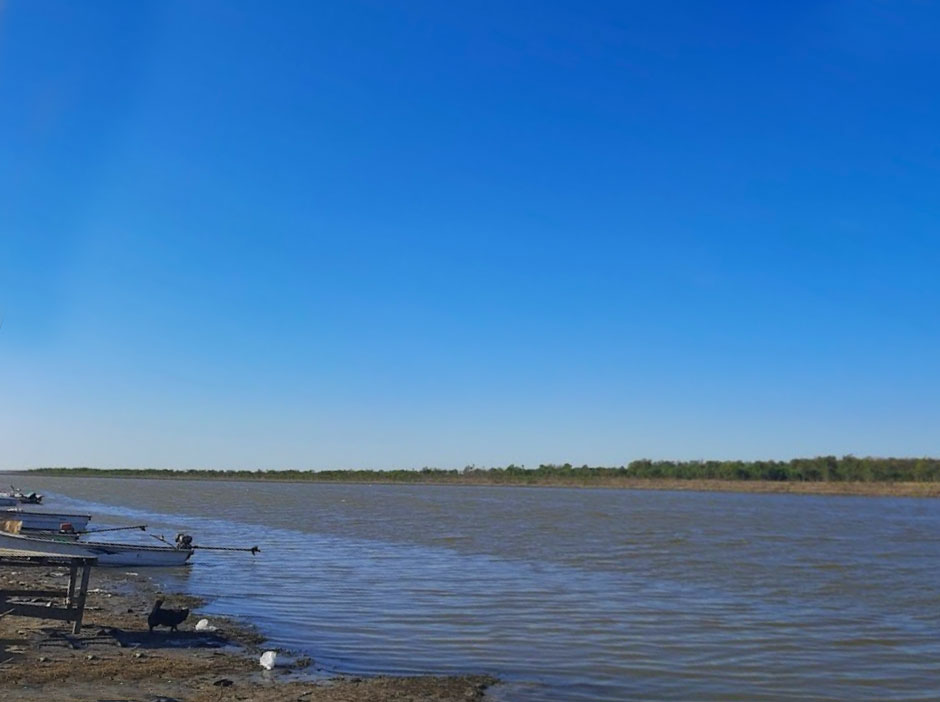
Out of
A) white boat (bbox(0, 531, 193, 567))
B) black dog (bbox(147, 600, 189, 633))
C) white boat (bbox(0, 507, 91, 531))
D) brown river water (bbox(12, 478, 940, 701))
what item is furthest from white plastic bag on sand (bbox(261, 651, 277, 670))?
white boat (bbox(0, 507, 91, 531))

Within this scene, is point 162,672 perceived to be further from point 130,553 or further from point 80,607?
point 130,553

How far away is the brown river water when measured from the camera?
41.6ft

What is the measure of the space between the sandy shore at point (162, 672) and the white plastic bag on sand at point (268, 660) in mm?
102

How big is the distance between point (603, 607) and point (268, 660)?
8.96 m

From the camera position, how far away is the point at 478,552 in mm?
30297

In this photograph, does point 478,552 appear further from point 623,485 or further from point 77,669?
point 623,485

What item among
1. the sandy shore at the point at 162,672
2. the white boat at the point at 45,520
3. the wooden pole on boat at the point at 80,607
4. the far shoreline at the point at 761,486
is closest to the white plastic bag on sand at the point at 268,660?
the sandy shore at the point at 162,672

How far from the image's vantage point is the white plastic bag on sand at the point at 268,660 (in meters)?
11.7

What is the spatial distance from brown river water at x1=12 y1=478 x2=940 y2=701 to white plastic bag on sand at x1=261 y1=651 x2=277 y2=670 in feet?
2.96

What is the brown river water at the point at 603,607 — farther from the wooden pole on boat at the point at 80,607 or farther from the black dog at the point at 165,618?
the wooden pole on boat at the point at 80,607

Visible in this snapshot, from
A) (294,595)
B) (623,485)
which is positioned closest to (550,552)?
(294,595)

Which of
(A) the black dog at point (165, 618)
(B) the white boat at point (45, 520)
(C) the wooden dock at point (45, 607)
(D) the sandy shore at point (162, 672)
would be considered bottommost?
(D) the sandy shore at point (162, 672)

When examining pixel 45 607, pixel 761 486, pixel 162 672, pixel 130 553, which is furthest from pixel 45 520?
pixel 761 486

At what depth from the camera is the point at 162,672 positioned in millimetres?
10898
